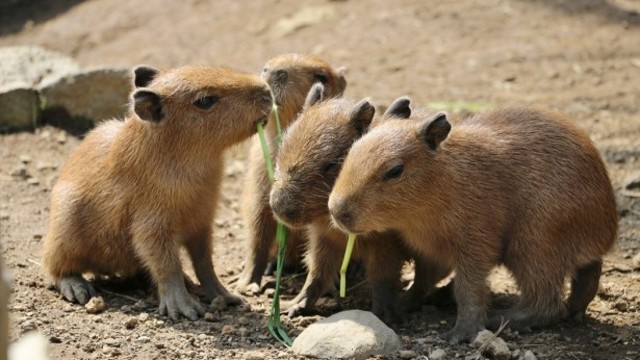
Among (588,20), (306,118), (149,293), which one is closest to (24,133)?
(149,293)

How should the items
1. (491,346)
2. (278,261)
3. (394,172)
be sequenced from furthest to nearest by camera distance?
(278,261) → (394,172) → (491,346)

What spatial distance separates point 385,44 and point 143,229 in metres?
7.37

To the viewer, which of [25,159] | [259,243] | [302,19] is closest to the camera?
[259,243]

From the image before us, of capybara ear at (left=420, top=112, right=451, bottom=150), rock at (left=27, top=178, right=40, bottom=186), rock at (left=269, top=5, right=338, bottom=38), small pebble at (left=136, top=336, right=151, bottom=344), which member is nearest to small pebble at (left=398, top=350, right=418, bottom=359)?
capybara ear at (left=420, top=112, right=451, bottom=150)

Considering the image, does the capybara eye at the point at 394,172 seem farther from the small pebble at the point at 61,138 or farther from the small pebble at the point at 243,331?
the small pebble at the point at 61,138

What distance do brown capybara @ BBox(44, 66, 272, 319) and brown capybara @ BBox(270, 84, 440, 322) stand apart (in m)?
0.44

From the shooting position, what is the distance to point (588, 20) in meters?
13.9

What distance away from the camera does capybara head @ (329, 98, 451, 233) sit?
636cm

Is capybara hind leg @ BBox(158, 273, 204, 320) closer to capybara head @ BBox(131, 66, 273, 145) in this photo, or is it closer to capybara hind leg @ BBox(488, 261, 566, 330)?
capybara head @ BBox(131, 66, 273, 145)

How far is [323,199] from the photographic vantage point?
22.2 feet

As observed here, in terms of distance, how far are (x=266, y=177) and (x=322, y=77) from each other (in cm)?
101

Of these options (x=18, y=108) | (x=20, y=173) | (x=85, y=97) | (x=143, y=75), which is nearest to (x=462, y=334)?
(x=143, y=75)

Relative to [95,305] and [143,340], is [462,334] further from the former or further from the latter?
[95,305]

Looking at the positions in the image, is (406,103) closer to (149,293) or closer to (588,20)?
(149,293)
